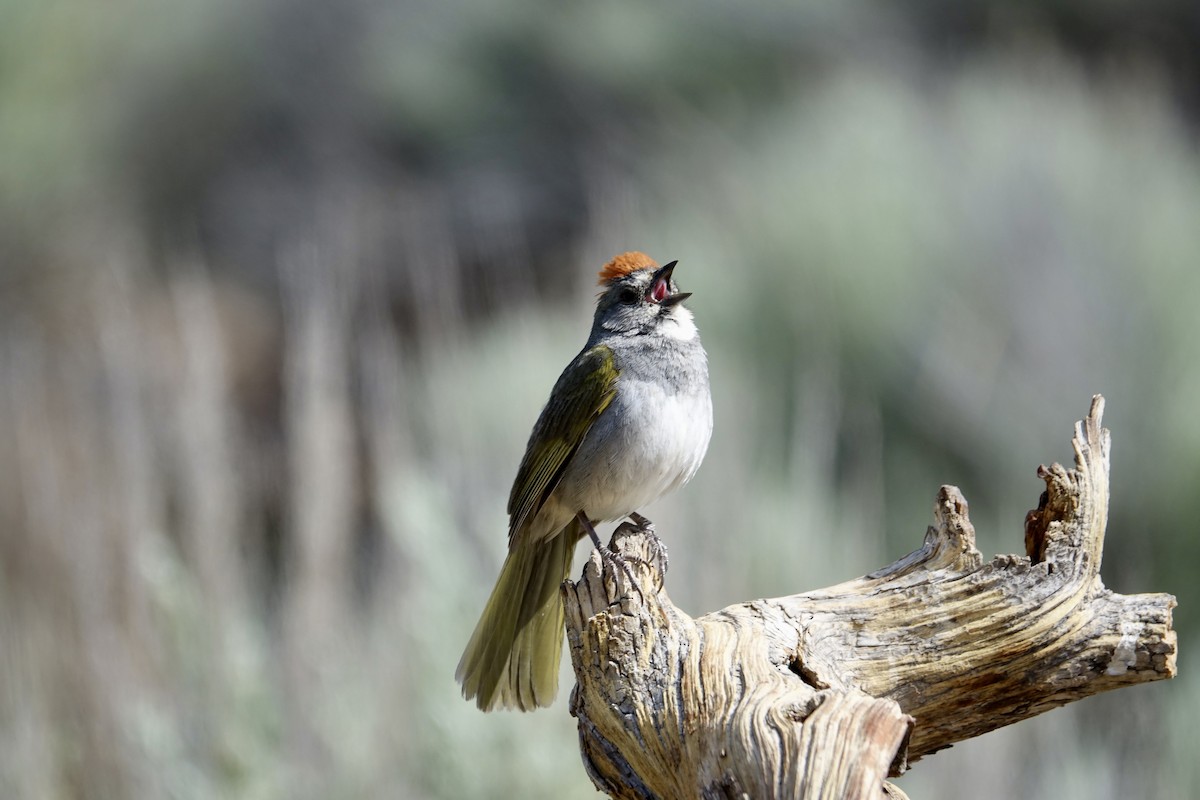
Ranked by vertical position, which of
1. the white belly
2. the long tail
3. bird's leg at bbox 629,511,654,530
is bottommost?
the long tail

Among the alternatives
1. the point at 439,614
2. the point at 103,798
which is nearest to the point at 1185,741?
the point at 439,614

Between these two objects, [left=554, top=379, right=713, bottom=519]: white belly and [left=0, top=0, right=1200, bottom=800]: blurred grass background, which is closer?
[left=554, top=379, right=713, bottom=519]: white belly

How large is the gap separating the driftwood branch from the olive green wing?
120 centimetres

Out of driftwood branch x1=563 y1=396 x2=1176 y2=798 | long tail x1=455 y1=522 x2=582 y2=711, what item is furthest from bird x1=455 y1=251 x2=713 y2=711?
driftwood branch x1=563 y1=396 x2=1176 y2=798

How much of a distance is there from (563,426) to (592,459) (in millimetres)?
174

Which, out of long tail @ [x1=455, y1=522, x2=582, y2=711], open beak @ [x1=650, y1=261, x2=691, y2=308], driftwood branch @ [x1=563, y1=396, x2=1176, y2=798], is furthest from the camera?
open beak @ [x1=650, y1=261, x2=691, y2=308]

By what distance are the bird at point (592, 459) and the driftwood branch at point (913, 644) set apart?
Result: 3.23 ft

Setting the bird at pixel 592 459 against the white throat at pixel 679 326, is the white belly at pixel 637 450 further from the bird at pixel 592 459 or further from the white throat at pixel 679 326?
the white throat at pixel 679 326

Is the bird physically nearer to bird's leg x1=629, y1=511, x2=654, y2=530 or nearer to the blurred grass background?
bird's leg x1=629, y1=511, x2=654, y2=530

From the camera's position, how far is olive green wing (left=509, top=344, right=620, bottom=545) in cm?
402

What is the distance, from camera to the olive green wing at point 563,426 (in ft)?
13.2

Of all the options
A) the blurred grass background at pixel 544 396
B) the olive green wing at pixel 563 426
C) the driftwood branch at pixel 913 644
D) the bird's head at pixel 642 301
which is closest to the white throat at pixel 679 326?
the bird's head at pixel 642 301

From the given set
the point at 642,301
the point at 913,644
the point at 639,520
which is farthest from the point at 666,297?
the point at 913,644

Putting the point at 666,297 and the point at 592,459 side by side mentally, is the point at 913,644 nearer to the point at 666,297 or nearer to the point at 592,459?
the point at 592,459
